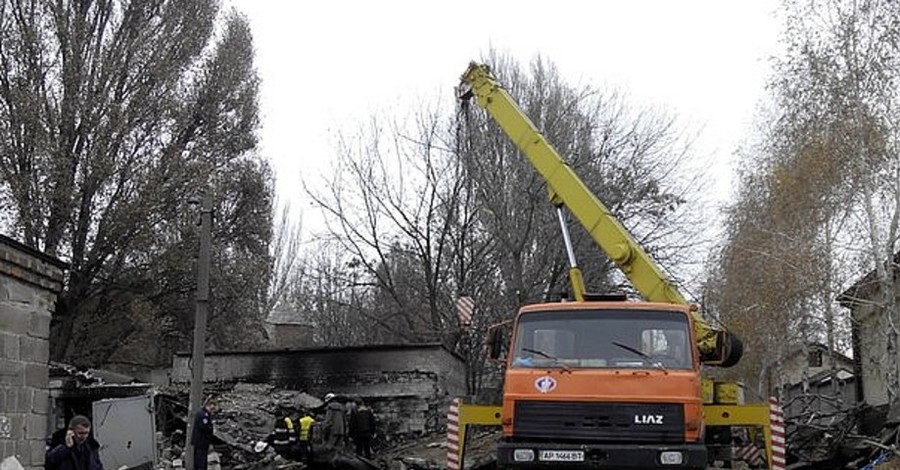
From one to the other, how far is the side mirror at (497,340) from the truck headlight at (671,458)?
2.96 meters

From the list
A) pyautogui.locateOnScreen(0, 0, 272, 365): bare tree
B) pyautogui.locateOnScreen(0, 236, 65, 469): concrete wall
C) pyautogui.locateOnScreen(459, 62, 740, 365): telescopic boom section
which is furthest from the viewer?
pyautogui.locateOnScreen(0, 0, 272, 365): bare tree

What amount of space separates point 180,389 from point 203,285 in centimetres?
1049

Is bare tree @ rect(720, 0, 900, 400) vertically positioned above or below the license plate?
above

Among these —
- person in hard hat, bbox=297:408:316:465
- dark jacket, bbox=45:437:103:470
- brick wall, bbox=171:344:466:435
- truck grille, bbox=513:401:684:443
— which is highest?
brick wall, bbox=171:344:466:435

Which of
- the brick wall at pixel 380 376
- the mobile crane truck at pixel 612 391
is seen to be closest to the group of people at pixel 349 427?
the brick wall at pixel 380 376

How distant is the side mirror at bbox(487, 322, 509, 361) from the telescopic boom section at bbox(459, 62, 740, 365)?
2.49 m

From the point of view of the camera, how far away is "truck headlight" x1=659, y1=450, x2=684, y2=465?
12.1m

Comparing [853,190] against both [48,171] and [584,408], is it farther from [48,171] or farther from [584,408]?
[48,171]

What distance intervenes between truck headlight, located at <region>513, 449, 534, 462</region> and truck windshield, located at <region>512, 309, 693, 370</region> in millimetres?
1172

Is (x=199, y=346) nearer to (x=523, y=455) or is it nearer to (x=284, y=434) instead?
(x=284, y=434)

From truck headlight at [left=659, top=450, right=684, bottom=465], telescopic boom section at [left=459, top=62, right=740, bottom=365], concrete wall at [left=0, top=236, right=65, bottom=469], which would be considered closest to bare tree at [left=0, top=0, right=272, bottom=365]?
telescopic boom section at [left=459, top=62, right=740, bottom=365]

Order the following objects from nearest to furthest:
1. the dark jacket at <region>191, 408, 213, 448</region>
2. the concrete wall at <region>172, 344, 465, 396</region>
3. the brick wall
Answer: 1. the dark jacket at <region>191, 408, 213, 448</region>
2. the brick wall
3. the concrete wall at <region>172, 344, 465, 396</region>

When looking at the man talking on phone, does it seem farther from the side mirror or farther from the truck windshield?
the side mirror

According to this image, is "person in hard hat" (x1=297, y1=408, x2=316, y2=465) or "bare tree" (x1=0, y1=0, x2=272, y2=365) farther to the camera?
"bare tree" (x1=0, y1=0, x2=272, y2=365)
